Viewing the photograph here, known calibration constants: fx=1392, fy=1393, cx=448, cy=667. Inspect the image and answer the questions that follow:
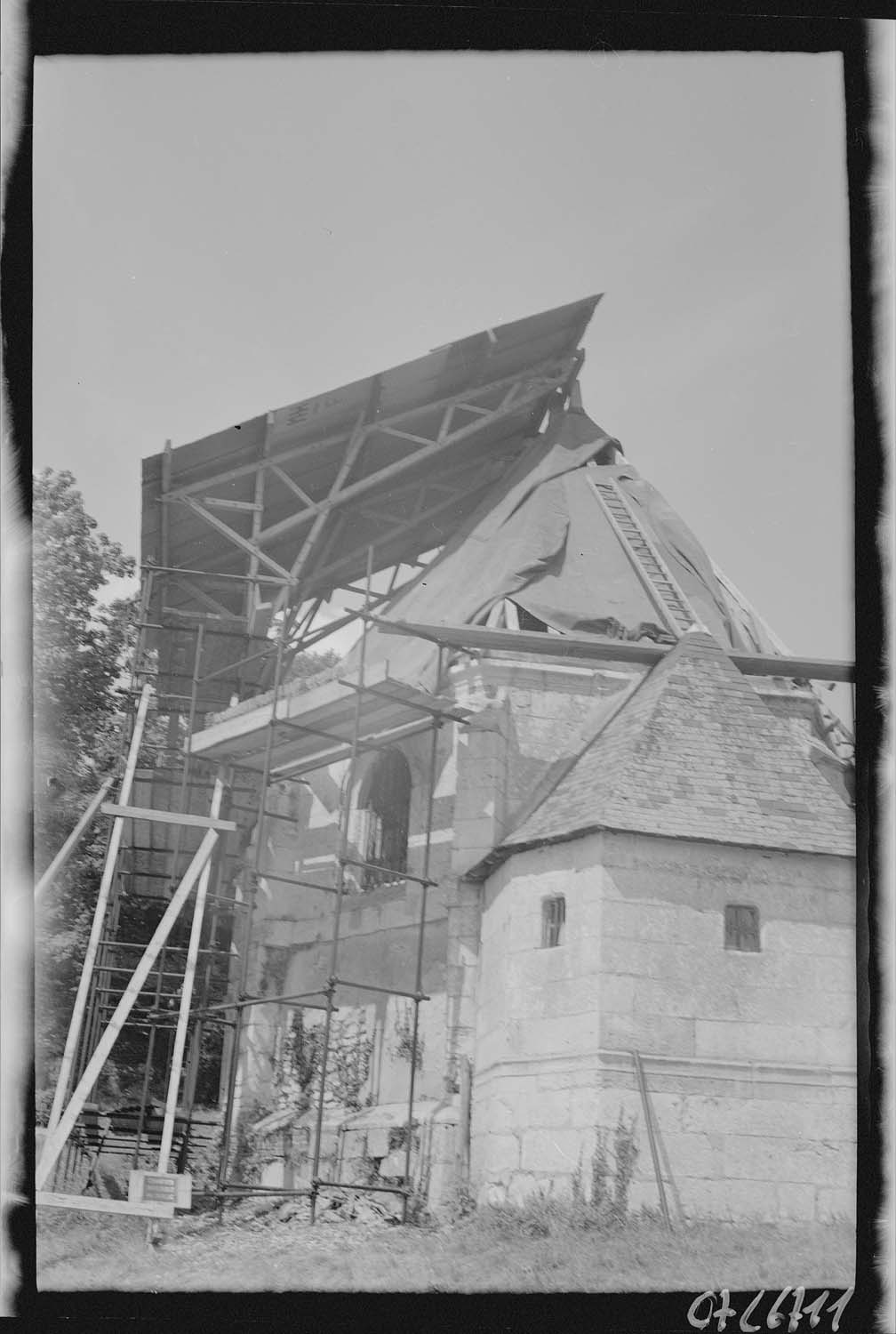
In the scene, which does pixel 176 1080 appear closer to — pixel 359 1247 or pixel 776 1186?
pixel 359 1247

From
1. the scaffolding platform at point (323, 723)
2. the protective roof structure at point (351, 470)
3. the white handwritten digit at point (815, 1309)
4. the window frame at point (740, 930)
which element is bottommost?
the white handwritten digit at point (815, 1309)

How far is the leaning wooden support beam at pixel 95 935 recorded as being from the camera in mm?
16731

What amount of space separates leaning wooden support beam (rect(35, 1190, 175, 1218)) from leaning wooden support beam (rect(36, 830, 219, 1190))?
357 millimetres

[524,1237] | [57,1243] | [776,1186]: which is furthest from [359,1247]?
[776,1186]

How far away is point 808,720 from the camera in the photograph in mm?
20625

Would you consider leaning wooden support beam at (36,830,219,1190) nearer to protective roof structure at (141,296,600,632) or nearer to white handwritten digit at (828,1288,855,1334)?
protective roof structure at (141,296,600,632)

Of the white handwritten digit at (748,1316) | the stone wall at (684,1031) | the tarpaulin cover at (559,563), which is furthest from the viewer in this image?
the tarpaulin cover at (559,563)

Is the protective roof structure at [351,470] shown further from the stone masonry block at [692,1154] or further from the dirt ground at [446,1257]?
the stone masonry block at [692,1154]

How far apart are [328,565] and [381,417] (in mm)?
3573

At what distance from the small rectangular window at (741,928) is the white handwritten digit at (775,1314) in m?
4.76

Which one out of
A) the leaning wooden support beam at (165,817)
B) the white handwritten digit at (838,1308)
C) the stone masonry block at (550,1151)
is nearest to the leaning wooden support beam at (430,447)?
the leaning wooden support beam at (165,817)

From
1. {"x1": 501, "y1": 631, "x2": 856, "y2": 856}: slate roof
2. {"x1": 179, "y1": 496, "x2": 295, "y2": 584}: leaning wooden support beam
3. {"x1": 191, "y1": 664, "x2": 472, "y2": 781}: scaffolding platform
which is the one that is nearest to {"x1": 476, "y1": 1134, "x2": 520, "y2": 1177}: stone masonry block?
{"x1": 501, "y1": 631, "x2": 856, "y2": 856}: slate roof

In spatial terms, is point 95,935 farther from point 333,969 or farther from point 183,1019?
point 333,969

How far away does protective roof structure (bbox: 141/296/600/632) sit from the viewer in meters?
22.6
